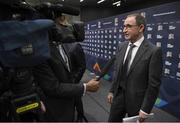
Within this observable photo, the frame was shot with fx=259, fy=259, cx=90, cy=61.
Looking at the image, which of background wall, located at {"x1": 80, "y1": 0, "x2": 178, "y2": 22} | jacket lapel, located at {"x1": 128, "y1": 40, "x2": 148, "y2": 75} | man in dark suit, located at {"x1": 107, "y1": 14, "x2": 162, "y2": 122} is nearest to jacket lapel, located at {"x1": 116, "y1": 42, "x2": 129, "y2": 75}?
man in dark suit, located at {"x1": 107, "y1": 14, "x2": 162, "y2": 122}

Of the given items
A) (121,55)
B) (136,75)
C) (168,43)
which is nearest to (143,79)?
(136,75)

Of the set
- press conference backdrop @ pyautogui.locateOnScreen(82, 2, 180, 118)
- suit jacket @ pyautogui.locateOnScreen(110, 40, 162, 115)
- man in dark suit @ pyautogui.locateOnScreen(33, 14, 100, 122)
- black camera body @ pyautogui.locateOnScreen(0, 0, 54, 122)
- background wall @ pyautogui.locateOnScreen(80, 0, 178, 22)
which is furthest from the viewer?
background wall @ pyautogui.locateOnScreen(80, 0, 178, 22)

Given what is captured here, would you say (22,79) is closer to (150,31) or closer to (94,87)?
(94,87)

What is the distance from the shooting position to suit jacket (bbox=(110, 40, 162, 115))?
2.35m

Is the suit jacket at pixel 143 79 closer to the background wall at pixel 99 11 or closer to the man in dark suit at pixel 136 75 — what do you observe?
the man in dark suit at pixel 136 75

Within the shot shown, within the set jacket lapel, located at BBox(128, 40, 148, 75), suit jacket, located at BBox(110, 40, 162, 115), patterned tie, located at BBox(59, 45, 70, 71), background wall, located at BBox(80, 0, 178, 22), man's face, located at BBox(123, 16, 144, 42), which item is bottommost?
suit jacket, located at BBox(110, 40, 162, 115)

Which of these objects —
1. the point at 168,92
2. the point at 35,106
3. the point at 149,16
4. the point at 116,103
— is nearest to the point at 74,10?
the point at 35,106

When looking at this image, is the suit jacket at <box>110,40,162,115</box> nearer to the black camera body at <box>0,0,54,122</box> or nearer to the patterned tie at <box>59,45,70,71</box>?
the patterned tie at <box>59,45,70,71</box>

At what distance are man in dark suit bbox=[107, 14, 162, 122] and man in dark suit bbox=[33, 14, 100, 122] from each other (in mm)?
823

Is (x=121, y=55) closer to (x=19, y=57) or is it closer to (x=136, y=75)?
(x=136, y=75)

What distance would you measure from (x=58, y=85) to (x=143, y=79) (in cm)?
108

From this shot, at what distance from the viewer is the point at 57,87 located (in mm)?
1604

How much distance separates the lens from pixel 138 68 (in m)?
2.44

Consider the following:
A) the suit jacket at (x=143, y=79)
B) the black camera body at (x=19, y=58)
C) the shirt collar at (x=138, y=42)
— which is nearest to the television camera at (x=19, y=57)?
the black camera body at (x=19, y=58)
